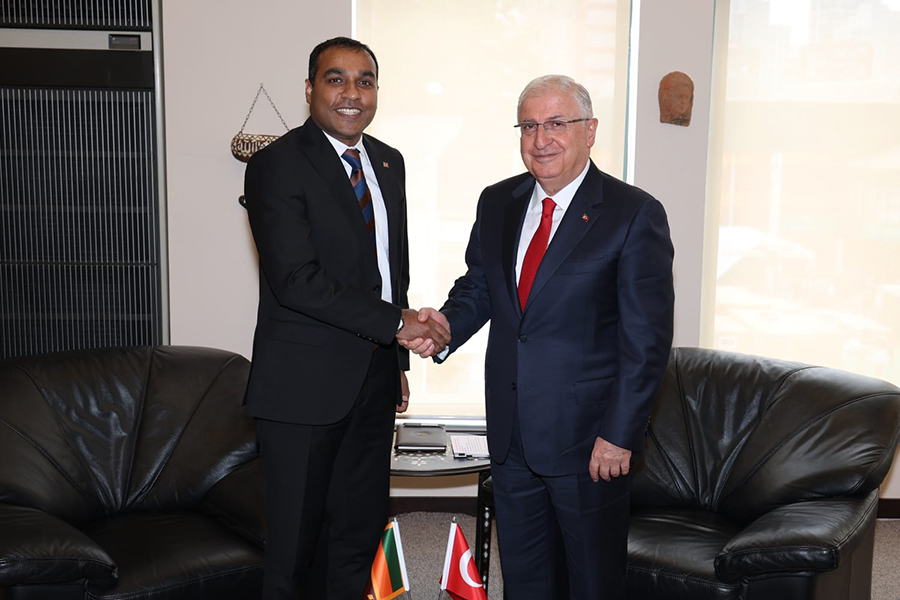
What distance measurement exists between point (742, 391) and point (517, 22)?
73.4 inches

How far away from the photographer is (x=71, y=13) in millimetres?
3369

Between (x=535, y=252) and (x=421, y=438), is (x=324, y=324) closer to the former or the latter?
(x=535, y=252)

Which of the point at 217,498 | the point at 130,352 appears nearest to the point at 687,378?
the point at 217,498

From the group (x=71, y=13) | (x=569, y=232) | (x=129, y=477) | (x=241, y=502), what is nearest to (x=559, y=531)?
(x=569, y=232)

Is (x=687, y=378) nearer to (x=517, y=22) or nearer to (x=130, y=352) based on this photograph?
(x=517, y=22)

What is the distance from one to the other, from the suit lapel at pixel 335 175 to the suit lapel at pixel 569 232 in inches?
19.5

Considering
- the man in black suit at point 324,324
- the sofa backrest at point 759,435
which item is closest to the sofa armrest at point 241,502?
the man in black suit at point 324,324

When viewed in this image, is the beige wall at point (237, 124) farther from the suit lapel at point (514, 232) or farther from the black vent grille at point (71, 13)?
the suit lapel at point (514, 232)

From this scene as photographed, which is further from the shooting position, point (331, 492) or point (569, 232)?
point (331, 492)

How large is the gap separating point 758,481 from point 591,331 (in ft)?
3.99

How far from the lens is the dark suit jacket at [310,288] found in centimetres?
213

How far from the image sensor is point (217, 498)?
2.83 meters

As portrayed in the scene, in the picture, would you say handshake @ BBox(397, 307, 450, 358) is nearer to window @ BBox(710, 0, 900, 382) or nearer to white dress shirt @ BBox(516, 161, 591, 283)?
white dress shirt @ BBox(516, 161, 591, 283)

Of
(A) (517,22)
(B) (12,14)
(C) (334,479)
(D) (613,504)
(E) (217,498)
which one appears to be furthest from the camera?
(A) (517,22)
